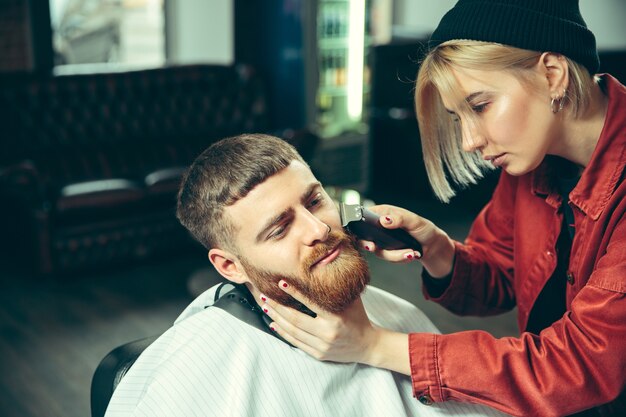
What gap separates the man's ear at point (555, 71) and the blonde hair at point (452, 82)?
0.01 meters

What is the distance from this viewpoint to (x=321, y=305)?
1.35 meters

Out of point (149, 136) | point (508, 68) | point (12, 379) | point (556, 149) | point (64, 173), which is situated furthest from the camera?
point (149, 136)

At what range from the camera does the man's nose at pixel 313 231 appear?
137cm

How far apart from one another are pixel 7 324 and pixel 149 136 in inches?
73.6

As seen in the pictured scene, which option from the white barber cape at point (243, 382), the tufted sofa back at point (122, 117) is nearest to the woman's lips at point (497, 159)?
the white barber cape at point (243, 382)

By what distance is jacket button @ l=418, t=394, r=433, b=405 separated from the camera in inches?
53.6

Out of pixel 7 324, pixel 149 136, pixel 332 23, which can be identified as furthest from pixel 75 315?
pixel 332 23

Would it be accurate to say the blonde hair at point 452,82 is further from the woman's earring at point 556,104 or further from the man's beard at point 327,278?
the man's beard at point 327,278

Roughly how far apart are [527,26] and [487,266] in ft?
2.27

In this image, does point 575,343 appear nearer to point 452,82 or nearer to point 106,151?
point 452,82

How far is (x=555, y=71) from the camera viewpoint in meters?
1.34

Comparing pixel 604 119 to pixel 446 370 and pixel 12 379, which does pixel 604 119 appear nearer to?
pixel 446 370

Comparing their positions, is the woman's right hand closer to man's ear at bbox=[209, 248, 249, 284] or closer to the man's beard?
the man's beard

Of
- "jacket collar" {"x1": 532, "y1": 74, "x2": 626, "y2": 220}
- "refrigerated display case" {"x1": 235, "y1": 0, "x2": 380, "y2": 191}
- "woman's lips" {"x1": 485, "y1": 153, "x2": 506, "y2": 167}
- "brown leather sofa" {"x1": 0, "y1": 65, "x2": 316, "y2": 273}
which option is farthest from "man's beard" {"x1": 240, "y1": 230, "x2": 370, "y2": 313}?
"refrigerated display case" {"x1": 235, "y1": 0, "x2": 380, "y2": 191}
